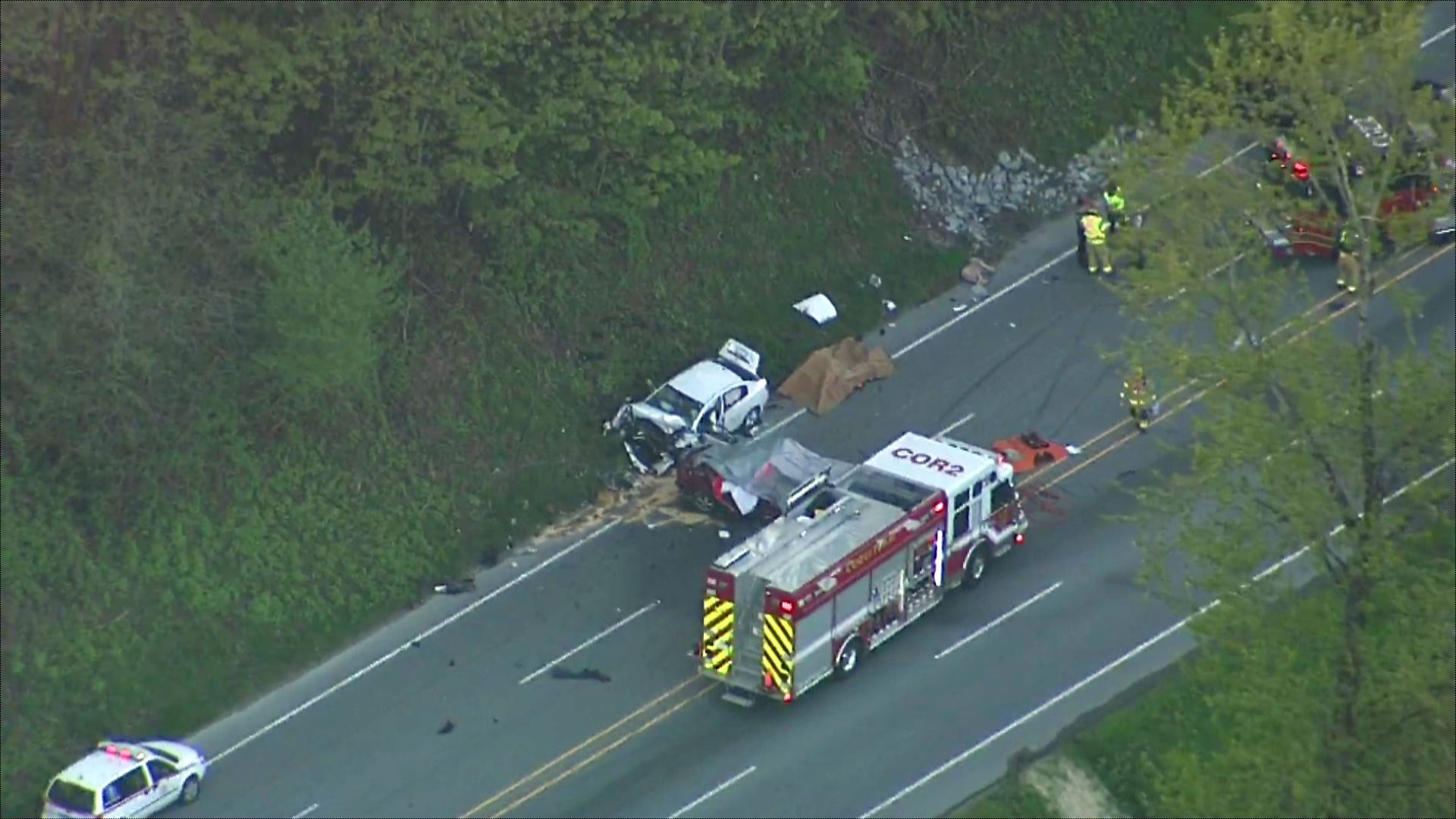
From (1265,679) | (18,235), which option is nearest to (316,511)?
(18,235)

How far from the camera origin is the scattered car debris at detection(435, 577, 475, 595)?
43062 mm

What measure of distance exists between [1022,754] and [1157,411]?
10316 millimetres

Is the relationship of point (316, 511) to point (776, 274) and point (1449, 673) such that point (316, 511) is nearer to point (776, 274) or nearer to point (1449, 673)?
point (776, 274)

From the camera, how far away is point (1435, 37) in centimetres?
5772

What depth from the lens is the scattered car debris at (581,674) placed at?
41062 millimetres

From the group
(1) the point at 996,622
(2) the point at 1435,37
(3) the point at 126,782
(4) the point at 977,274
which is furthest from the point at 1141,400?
(3) the point at 126,782

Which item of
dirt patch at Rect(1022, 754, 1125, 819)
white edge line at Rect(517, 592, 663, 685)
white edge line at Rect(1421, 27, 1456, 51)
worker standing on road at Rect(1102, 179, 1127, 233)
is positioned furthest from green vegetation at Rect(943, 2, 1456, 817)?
white edge line at Rect(1421, 27, 1456, 51)

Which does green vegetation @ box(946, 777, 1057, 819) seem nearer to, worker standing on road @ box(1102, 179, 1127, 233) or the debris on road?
worker standing on road @ box(1102, 179, 1127, 233)

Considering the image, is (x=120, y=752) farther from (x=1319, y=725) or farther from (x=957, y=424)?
(x=1319, y=725)

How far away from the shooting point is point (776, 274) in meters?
49.4

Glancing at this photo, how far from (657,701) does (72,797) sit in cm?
851

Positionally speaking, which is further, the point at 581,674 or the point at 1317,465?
the point at 581,674

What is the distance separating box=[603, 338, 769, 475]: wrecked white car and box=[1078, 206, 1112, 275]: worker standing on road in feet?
23.7

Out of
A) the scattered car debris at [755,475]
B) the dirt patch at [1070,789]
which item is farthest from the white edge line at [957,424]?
the dirt patch at [1070,789]
